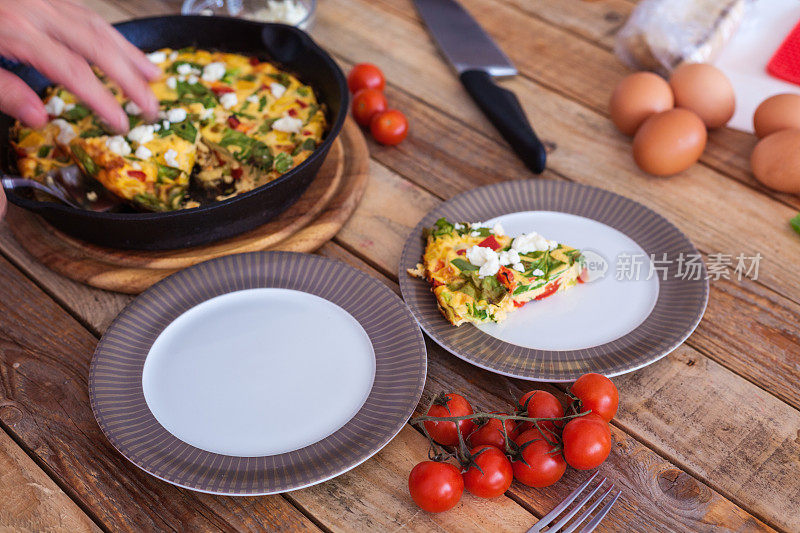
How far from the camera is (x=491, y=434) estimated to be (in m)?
1.26

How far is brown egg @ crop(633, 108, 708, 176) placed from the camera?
184 centimetres

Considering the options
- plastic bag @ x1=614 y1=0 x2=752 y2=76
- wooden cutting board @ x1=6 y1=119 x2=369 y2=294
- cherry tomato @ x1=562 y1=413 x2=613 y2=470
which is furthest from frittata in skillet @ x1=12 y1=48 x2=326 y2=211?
plastic bag @ x1=614 y1=0 x2=752 y2=76

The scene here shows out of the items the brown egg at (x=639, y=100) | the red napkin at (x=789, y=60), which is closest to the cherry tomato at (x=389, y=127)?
the brown egg at (x=639, y=100)

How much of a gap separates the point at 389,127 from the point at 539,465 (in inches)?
43.5

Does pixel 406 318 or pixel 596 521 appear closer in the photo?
pixel 596 521

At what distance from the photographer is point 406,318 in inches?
56.9

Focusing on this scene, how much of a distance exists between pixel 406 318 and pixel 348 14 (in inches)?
→ 61.1

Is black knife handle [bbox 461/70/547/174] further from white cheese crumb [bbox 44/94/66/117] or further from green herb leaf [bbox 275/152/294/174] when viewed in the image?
white cheese crumb [bbox 44/94/66/117]

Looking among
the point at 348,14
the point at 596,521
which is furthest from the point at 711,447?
the point at 348,14

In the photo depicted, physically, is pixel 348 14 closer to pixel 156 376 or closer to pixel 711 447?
pixel 156 376

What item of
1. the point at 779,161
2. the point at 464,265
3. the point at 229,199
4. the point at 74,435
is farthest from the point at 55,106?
the point at 779,161

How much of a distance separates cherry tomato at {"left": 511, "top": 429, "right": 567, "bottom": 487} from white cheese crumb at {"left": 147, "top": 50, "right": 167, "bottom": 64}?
1.48m

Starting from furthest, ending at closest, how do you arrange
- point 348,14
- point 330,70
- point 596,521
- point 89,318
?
1. point 348,14
2. point 330,70
3. point 89,318
4. point 596,521

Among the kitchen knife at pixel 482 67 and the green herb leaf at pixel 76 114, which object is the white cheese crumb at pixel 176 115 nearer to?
the green herb leaf at pixel 76 114
